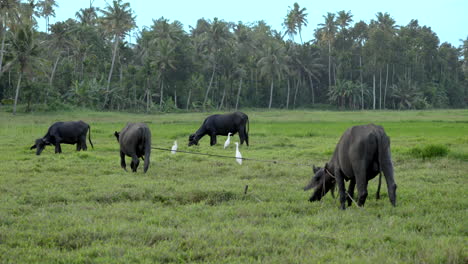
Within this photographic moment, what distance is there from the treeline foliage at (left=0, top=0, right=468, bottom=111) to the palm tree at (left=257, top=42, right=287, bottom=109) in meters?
0.15

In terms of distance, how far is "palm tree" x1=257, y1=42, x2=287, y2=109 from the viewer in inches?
2446

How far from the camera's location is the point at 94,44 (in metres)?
57.9

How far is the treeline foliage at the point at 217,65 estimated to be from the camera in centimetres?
4734

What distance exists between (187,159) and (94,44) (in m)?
48.5

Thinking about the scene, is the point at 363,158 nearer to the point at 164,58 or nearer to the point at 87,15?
the point at 164,58

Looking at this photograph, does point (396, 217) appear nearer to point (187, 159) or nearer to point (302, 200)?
point (302, 200)

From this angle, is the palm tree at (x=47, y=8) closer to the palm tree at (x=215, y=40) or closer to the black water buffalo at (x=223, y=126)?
the palm tree at (x=215, y=40)

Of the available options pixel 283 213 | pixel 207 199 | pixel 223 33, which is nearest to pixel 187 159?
pixel 207 199

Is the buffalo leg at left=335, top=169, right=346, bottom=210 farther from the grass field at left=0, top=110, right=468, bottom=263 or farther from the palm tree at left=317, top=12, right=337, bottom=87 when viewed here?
the palm tree at left=317, top=12, right=337, bottom=87

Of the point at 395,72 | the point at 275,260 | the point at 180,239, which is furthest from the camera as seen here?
the point at 395,72

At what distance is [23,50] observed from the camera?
131 ft

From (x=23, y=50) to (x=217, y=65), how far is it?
87.2 ft

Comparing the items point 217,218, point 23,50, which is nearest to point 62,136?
point 217,218

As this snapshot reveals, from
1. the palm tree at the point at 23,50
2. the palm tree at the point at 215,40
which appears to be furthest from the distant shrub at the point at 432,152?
the palm tree at the point at 215,40
